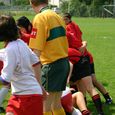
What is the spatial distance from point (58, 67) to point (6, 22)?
133 centimetres

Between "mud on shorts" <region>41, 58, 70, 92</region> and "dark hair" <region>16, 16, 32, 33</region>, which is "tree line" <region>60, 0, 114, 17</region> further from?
"mud on shorts" <region>41, 58, 70, 92</region>

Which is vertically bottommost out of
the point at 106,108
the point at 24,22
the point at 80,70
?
the point at 106,108

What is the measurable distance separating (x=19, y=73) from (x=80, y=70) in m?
3.00

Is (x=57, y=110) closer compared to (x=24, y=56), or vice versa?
(x=24, y=56)

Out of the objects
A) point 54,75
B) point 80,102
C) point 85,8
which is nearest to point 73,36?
point 80,102

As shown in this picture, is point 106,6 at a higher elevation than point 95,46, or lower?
lower

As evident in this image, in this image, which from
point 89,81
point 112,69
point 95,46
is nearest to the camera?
point 89,81

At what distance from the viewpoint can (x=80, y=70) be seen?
769 cm

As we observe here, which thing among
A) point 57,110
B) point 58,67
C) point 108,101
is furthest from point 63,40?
point 108,101

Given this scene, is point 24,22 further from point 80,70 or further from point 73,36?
point 80,70

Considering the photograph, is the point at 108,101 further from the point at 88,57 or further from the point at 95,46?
the point at 95,46

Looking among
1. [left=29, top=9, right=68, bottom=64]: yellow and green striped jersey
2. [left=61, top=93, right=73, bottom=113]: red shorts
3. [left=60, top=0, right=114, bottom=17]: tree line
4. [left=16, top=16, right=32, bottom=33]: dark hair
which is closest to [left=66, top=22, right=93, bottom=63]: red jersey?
[left=16, top=16, right=32, bottom=33]: dark hair

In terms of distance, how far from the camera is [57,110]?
596 cm

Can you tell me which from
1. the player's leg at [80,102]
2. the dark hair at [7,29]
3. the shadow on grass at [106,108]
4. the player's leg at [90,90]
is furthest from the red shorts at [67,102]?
the dark hair at [7,29]
